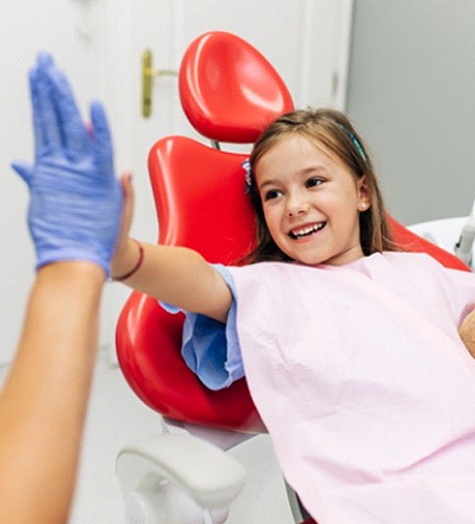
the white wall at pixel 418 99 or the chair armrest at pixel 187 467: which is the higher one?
the white wall at pixel 418 99

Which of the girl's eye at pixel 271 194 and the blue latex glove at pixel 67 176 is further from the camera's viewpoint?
the girl's eye at pixel 271 194

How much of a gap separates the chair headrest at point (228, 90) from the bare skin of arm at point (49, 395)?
2.41 feet

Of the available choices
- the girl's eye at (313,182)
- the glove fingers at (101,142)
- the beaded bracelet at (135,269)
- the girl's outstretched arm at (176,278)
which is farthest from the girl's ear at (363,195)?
the glove fingers at (101,142)

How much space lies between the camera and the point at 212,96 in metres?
1.33

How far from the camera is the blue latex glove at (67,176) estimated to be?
0.62 m

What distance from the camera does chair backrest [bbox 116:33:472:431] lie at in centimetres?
106

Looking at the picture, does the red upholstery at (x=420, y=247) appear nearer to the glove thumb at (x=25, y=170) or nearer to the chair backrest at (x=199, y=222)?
the chair backrest at (x=199, y=222)

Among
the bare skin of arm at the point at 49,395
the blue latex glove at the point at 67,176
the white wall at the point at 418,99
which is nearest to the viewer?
the bare skin of arm at the point at 49,395

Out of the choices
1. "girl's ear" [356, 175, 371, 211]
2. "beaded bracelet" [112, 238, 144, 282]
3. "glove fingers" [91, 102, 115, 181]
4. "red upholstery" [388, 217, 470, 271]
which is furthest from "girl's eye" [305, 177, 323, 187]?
"glove fingers" [91, 102, 115, 181]

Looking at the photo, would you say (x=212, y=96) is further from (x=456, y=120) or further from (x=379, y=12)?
(x=379, y=12)

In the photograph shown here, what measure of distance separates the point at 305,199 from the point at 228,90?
33 cm

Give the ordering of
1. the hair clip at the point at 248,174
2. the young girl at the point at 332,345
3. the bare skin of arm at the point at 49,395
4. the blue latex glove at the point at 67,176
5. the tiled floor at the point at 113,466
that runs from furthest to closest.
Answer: the tiled floor at the point at 113,466 → the hair clip at the point at 248,174 → the young girl at the point at 332,345 → the blue latex glove at the point at 67,176 → the bare skin of arm at the point at 49,395

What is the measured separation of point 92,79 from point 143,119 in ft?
0.65

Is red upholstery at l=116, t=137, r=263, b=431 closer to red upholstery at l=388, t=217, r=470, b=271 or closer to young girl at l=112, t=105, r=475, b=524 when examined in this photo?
young girl at l=112, t=105, r=475, b=524
